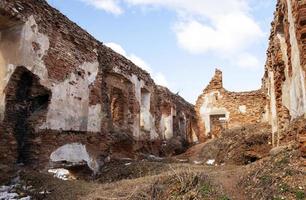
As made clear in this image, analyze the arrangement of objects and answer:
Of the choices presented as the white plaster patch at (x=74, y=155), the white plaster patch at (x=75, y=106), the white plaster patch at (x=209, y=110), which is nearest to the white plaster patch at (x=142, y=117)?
the white plaster patch at (x=75, y=106)

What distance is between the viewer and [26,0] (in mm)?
6844

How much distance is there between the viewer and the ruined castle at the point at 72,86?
6371 mm

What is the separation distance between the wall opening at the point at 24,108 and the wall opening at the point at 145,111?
20.7 feet

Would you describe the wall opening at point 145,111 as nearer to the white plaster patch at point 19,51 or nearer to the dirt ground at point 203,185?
the white plaster patch at point 19,51

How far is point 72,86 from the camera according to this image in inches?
323

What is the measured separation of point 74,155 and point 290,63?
542 centimetres

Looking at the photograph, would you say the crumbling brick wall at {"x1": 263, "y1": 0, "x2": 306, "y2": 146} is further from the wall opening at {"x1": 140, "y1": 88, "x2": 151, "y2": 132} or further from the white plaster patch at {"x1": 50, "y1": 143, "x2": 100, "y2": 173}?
A: the wall opening at {"x1": 140, "y1": 88, "x2": 151, "y2": 132}

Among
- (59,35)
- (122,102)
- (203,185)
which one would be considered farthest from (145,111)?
(203,185)

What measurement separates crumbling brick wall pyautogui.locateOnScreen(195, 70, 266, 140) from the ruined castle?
10.0m

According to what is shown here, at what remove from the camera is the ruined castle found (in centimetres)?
637

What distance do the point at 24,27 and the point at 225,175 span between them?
5070 mm

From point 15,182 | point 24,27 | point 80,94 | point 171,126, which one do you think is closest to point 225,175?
point 15,182

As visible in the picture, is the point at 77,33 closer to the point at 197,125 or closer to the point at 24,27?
the point at 24,27

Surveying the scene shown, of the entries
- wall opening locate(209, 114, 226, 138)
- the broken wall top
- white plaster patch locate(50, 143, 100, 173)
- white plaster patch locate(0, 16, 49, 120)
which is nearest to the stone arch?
the broken wall top
